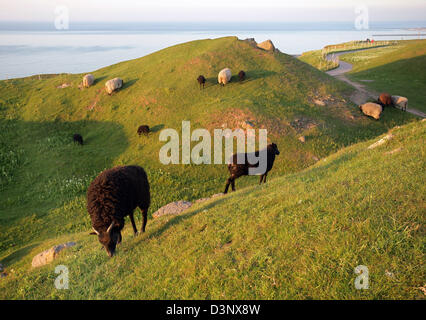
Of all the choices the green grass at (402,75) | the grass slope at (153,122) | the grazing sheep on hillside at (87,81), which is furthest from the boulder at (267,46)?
the grazing sheep on hillside at (87,81)

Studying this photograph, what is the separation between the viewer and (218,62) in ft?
116

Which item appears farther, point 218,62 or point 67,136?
point 218,62

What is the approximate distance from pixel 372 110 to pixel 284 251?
95.8ft

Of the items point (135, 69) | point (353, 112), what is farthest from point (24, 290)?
point (135, 69)

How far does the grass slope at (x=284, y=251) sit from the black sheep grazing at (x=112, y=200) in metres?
0.79

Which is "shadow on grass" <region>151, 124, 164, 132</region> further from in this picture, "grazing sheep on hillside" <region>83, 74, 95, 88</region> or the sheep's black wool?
"grazing sheep on hillside" <region>83, 74, 95, 88</region>

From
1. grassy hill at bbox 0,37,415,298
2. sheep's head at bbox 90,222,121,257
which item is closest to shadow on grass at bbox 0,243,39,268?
grassy hill at bbox 0,37,415,298

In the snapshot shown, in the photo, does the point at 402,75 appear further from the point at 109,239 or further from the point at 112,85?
the point at 109,239

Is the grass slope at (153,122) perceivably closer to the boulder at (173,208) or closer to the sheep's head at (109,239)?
the boulder at (173,208)

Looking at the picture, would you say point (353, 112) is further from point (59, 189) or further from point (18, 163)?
point (18, 163)

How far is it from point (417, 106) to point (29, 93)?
6120 cm

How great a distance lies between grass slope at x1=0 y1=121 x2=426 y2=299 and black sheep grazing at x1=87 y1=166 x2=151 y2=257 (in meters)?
0.79

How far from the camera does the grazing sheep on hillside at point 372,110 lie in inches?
1108

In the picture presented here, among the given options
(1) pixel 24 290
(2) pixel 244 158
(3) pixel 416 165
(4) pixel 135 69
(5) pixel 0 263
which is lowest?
(5) pixel 0 263
